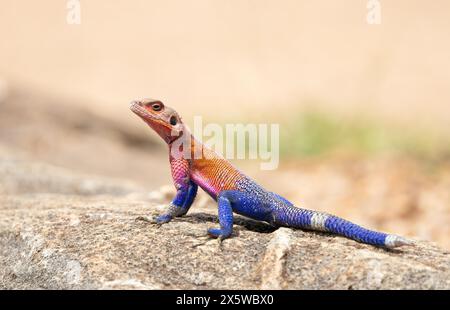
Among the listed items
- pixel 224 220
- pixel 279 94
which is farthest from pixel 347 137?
pixel 224 220

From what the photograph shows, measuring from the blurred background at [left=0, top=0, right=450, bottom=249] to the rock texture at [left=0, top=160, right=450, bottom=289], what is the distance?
3.68 meters

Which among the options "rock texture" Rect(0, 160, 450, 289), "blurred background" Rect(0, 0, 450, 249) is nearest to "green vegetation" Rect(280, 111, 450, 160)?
"blurred background" Rect(0, 0, 450, 249)

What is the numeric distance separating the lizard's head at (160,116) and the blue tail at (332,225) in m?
0.89

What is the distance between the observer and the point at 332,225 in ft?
14.3

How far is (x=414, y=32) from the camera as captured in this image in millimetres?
19812

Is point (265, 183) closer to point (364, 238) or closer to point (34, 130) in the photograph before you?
point (34, 130)

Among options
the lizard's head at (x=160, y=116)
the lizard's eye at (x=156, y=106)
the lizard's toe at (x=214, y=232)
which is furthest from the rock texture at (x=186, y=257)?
the lizard's eye at (x=156, y=106)

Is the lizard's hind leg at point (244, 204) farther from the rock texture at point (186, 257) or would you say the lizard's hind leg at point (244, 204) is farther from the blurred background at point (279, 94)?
the blurred background at point (279, 94)

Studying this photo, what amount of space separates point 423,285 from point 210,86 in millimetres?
15412

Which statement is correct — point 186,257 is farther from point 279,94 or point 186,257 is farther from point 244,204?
point 279,94

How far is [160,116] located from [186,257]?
113cm

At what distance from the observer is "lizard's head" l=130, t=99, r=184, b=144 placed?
4.73 meters

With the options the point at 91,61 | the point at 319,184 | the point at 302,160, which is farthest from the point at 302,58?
the point at 319,184

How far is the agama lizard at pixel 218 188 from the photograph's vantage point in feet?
14.7
